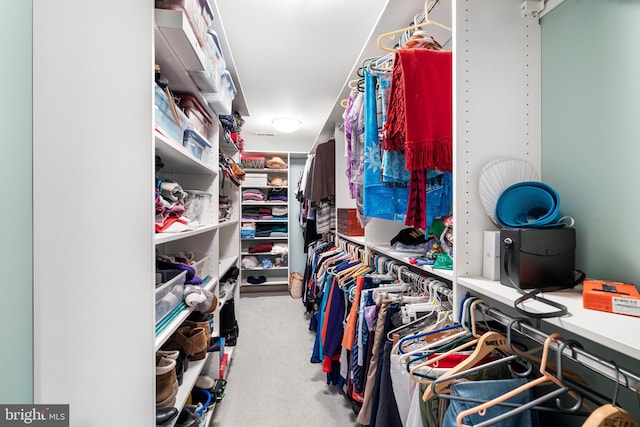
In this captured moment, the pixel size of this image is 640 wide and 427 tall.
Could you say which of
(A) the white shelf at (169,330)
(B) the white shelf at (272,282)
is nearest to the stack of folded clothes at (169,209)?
(A) the white shelf at (169,330)

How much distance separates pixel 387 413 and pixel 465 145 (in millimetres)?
974

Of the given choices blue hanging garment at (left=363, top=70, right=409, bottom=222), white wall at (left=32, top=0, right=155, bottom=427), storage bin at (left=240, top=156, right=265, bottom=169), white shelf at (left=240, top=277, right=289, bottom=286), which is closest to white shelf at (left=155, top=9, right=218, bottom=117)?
white wall at (left=32, top=0, right=155, bottom=427)

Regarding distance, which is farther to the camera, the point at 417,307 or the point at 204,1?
the point at 204,1

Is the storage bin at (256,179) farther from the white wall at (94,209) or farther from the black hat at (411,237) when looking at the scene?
the white wall at (94,209)

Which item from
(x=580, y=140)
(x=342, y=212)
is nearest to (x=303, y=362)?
(x=342, y=212)

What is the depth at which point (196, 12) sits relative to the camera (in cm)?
106

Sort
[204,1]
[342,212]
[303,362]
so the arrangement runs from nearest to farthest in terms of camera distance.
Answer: [204,1] → [303,362] → [342,212]

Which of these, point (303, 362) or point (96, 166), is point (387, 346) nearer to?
point (96, 166)

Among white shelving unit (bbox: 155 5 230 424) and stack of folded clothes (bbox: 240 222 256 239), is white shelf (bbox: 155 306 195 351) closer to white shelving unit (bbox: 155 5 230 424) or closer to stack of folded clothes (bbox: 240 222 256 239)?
A: white shelving unit (bbox: 155 5 230 424)

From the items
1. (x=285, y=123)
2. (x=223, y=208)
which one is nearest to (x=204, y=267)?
(x=223, y=208)

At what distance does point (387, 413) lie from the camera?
961 millimetres

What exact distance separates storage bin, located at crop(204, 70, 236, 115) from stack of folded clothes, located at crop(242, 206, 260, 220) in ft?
8.50

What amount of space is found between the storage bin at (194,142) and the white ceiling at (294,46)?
59 centimetres

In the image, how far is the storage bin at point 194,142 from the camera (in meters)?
1.29
